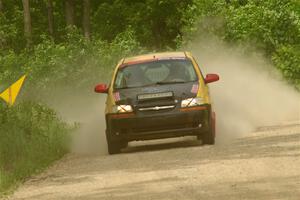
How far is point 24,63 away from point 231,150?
55.6 ft

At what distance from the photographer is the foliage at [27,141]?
1756 cm

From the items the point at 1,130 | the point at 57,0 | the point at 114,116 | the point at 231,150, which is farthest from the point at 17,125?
the point at 57,0

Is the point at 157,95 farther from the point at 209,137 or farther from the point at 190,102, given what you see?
the point at 209,137

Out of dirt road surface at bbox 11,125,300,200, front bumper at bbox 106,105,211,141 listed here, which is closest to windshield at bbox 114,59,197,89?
front bumper at bbox 106,105,211,141

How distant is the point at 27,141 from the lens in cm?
2130

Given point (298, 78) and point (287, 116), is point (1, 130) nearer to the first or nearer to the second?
→ point (287, 116)

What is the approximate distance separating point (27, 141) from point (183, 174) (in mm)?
7225

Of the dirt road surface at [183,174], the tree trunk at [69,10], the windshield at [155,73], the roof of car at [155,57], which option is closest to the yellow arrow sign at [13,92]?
the dirt road surface at [183,174]

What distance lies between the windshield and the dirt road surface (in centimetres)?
124

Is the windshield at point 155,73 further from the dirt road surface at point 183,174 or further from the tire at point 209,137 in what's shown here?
the dirt road surface at point 183,174

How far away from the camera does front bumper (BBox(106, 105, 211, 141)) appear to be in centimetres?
1981

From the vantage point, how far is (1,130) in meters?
21.1

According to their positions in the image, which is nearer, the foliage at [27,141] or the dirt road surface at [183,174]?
the dirt road surface at [183,174]

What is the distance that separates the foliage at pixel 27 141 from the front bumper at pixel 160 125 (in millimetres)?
1292
